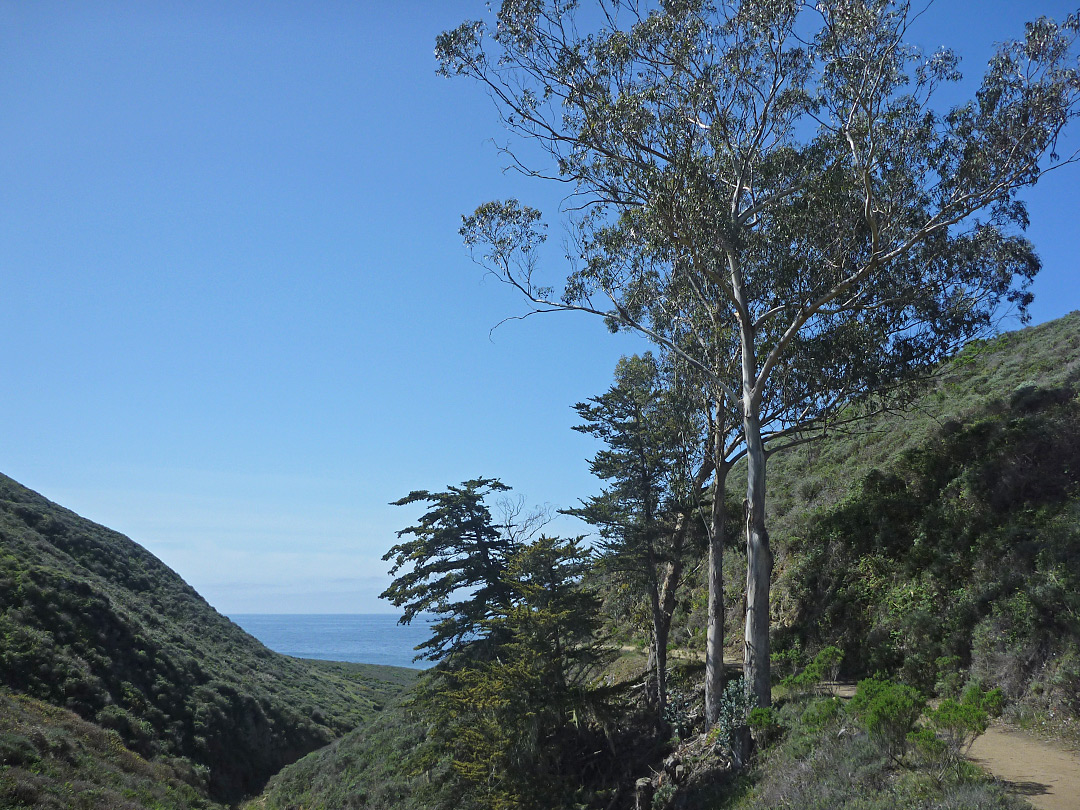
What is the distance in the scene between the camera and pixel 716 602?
51.4ft

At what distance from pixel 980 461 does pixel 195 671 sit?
3732 centimetres

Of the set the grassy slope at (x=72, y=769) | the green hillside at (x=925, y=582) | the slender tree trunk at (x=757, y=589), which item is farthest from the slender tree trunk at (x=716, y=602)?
the grassy slope at (x=72, y=769)

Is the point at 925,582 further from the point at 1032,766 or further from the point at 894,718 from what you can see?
the point at 894,718

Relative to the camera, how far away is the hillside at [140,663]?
90.1 ft

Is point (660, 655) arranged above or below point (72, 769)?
above

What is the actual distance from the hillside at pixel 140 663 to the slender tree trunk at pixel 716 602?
24.8 m

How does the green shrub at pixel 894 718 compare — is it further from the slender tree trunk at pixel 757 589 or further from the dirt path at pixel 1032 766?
the slender tree trunk at pixel 757 589

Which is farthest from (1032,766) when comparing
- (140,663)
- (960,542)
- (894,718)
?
(140,663)

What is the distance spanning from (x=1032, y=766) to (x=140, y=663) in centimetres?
3563

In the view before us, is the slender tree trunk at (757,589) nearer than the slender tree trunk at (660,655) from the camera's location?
Yes

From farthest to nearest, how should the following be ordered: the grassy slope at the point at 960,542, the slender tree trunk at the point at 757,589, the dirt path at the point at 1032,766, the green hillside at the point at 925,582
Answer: the slender tree trunk at the point at 757,589 < the grassy slope at the point at 960,542 < the green hillside at the point at 925,582 < the dirt path at the point at 1032,766

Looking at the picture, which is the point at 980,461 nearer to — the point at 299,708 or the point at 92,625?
the point at 92,625

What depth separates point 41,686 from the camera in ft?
84.9

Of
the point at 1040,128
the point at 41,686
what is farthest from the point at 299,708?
the point at 1040,128
